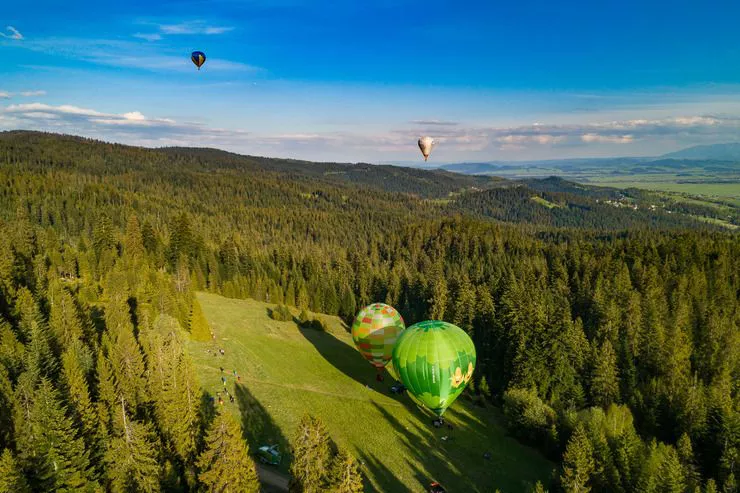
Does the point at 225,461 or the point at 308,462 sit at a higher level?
the point at 225,461

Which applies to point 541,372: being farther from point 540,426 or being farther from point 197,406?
point 197,406

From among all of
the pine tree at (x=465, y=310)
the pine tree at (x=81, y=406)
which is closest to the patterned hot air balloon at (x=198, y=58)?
the pine tree at (x=81, y=406)

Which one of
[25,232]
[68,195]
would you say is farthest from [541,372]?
[68,195]

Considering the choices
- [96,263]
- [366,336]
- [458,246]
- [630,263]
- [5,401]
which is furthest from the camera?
[458,246]

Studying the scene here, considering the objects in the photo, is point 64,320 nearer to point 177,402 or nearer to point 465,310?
point 177,402

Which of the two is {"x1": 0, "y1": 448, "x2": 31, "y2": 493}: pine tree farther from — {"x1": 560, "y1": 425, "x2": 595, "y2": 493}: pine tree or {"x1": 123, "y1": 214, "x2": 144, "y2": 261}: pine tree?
{"x1": 123, "y1": 214, "x2": 144, "y2": 261}: pine tree

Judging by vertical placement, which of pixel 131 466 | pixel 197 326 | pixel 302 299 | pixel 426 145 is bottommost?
pixel 302 299

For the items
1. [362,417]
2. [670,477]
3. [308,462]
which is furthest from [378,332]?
[670,477]
